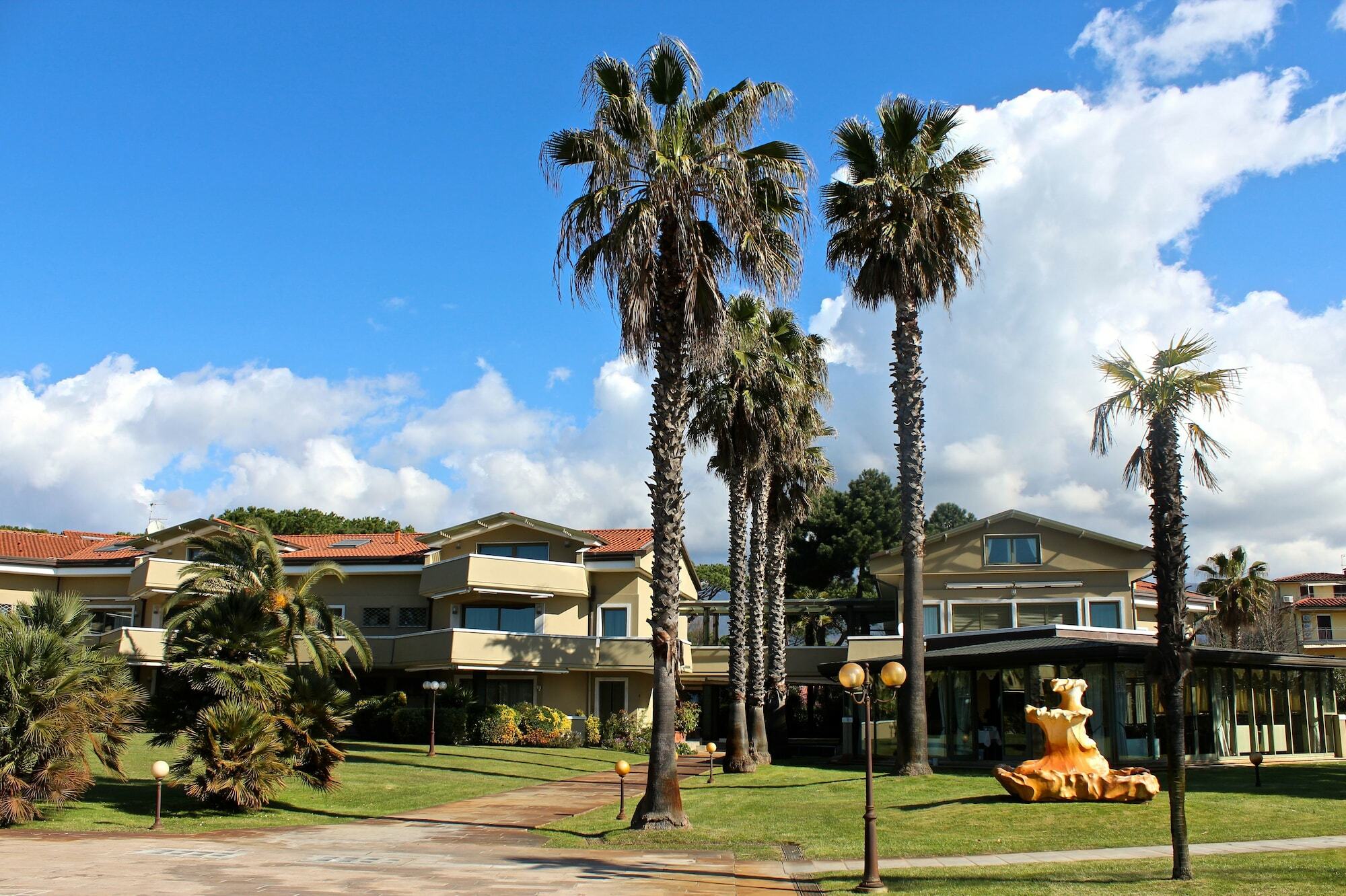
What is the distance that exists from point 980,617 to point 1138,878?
2644 centimetres

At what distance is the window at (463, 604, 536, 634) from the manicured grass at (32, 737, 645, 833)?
5.30m

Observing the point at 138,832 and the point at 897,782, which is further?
the point at 897,782

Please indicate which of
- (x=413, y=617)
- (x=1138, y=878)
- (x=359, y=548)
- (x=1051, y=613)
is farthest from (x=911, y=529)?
(x=359, y=548)

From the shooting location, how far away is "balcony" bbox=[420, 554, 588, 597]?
Result: 39156 mm

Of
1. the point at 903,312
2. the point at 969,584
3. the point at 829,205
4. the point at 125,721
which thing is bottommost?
the point at 125,721

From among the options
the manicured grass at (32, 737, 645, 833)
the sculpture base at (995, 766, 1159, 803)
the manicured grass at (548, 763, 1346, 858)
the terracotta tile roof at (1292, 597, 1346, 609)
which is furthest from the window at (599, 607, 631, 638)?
the terracotta tile roof at (1292, 597, 1346, 609)

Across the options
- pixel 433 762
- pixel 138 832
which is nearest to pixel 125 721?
pixel 138 832

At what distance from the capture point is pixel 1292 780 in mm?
23719

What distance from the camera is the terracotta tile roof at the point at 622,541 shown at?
41.9m

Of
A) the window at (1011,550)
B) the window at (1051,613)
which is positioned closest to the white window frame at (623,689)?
the window at (1011,550)

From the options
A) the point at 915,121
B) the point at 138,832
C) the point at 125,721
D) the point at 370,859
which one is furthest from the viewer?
the point at 915,121

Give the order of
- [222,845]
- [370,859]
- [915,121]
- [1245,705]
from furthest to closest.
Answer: [1245,705], [915,121], [222,845], [370,859]

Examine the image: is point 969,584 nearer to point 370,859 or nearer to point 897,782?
point 897,782

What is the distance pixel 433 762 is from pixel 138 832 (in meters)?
12.7
